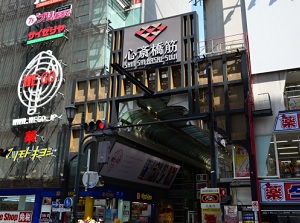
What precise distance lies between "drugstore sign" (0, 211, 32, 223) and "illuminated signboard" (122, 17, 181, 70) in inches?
534

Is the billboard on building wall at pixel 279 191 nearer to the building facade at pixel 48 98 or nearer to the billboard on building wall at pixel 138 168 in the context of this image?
the billboard on building wall at pixel 138 168

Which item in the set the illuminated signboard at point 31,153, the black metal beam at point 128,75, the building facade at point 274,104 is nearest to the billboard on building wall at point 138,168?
the illuminated signboard at point 31,153

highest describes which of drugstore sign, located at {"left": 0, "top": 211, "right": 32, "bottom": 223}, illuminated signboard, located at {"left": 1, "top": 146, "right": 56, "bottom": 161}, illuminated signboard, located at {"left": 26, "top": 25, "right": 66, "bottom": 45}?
illuminated signboard, located at {"left": 26, "top": 25, "right": 66, "bottom": 45}

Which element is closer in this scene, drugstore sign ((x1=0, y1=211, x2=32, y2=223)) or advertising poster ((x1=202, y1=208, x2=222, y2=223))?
advertising poster ((x1=202, y1=208, x2=222, y2=223))

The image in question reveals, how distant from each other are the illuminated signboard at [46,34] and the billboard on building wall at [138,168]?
11102 millimetres

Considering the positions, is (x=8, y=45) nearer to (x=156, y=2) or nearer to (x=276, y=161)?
(x=156, y=2)

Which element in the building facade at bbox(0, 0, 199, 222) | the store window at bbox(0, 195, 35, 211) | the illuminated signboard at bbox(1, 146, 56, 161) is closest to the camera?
the building facade at bbox(0, 0, 199, 222)

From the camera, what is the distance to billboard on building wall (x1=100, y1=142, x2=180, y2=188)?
78.8ft

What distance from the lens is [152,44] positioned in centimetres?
2302

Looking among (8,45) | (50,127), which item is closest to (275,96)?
(50,127)

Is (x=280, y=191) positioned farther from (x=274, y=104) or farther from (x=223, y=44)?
(x=223, y=44)

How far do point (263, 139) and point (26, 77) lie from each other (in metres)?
19.3

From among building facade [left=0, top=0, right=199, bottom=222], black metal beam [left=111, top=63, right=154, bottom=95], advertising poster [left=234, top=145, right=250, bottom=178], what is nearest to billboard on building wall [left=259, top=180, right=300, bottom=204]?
advertising poster [left=234, top=145, right=250, bottom=178]

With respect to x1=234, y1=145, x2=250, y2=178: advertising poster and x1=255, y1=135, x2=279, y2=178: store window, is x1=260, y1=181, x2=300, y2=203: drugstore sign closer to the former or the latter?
x1=255, y1=135, x2=279, y2=178: store window
